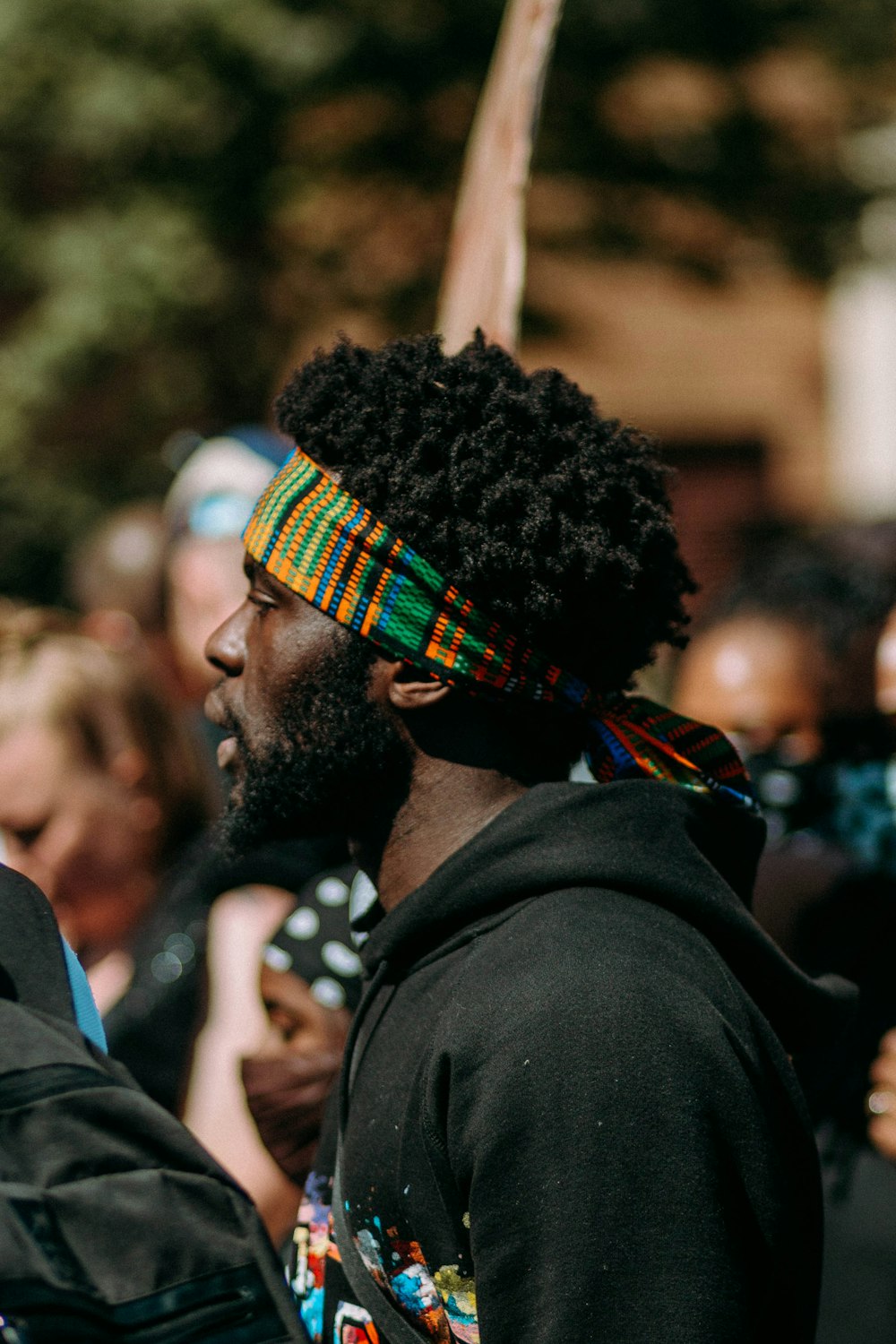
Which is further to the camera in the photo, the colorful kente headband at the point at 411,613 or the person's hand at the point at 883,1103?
the person's hand at the point at 883,1103

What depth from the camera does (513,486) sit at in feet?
6.06

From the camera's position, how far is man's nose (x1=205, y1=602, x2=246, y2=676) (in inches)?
80.7

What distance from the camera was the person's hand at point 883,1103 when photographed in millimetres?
2615

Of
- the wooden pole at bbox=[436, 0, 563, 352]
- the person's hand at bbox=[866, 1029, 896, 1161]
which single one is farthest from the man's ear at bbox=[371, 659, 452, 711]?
the person's hand at bbox=[866, 1029, 896, 1161]

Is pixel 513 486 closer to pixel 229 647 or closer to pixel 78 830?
→ pixel 229 647

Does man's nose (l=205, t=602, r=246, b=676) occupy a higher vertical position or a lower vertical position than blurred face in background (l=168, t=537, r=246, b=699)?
lower

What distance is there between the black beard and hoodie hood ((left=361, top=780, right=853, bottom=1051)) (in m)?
0.18

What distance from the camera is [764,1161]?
1560 mm

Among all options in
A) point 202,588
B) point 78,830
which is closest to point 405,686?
point 78,830

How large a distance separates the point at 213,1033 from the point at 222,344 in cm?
690

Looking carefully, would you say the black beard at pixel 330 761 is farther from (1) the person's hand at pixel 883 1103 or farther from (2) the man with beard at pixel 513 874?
(1) the person's hand at pixel 883 1103

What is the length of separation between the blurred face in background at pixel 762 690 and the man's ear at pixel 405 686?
1.91 meters

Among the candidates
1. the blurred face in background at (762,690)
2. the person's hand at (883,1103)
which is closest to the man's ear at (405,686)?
the person's hand at (883,1103)

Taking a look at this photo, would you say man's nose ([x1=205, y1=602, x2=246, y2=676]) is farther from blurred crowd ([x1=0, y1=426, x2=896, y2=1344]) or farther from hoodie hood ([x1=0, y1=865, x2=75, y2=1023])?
hoodie hood ([x1=0, y1=865, x2=75, y2=1023])
